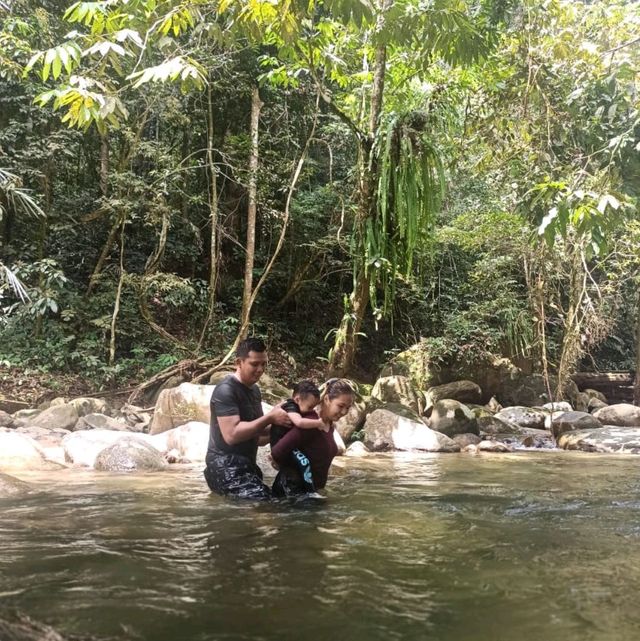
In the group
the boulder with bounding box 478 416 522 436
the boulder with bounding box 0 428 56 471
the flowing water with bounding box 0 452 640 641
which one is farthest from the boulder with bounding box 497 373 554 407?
the boulder with bounding box 0 428 56 471

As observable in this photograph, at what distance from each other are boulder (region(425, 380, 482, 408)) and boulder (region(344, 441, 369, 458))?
169 inches

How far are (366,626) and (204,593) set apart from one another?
26.5 inches

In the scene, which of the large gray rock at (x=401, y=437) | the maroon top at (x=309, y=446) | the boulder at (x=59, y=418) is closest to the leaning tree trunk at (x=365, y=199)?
the large gray rock at (x=401, y=437)

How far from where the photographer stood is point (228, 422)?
14.0 feet

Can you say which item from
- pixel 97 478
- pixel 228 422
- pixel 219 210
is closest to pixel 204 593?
pixel 228 422

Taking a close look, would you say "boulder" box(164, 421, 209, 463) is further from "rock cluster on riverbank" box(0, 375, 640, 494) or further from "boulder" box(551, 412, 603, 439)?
"boulder" box(551, 412, 603, 439)

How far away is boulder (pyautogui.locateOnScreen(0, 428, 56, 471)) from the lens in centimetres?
603

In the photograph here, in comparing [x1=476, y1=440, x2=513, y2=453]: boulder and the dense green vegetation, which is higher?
the dense green vegetation

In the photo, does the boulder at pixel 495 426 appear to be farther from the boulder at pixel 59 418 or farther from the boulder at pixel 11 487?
the boulder at pixel 11 487

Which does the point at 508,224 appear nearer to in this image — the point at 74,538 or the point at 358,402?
the point at 358,402

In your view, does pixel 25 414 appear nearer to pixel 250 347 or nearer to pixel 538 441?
pixel 250 347

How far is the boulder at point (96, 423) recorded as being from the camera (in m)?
8.73

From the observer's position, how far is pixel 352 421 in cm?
965

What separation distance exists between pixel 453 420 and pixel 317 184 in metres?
7.59
